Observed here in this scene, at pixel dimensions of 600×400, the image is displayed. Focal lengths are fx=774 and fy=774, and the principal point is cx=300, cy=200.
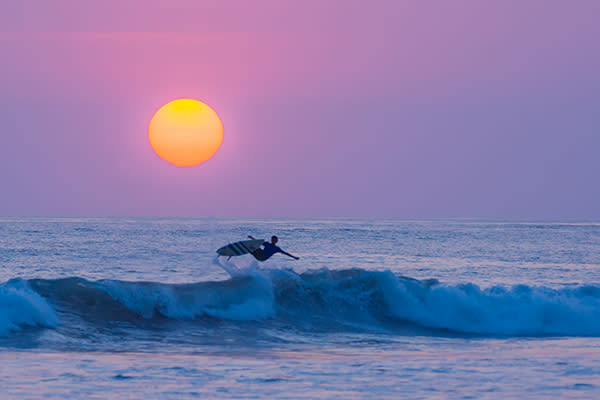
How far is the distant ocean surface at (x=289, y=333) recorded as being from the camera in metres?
13.4

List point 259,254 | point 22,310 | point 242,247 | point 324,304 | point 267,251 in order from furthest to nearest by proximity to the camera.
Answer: point 242,247, point 324,304, point 259,254, point 267,251, point 22,310

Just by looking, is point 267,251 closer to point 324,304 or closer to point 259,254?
point 259,254

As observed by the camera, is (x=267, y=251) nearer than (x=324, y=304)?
Yes

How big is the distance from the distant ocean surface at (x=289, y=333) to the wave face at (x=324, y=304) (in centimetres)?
6

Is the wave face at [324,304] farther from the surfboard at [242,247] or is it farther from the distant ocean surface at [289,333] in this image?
the surfboard at [242,247]

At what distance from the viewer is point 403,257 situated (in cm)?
4562

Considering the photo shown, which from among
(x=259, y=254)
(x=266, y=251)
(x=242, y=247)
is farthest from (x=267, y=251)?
(x=242, y=247)

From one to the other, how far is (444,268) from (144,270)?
48.7 ft

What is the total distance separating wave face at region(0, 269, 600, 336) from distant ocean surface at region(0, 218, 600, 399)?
60mm

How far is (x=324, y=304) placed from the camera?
2531 cm

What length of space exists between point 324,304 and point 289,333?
148 inches

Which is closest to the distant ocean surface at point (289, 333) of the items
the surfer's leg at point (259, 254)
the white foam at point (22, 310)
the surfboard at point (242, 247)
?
the white foam at point (22, 310)

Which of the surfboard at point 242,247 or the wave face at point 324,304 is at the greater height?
the surfboard at point 242,247

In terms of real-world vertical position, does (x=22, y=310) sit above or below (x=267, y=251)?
below
